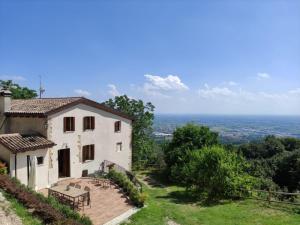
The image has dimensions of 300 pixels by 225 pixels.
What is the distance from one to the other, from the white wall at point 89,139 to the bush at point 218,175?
6.82 meters

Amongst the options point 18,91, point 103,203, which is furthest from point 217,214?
point 18,91

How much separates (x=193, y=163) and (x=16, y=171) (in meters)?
13.2

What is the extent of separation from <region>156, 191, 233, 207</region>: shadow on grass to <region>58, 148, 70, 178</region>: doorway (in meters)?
7.37

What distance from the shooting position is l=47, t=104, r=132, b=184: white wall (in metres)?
23.2

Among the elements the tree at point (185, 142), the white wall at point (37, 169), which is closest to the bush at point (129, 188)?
the white wall at point (37, 169)

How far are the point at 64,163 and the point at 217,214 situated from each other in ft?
37.0

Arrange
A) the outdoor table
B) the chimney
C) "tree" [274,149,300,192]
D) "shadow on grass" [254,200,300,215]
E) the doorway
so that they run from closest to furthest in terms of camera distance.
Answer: the outdoor table
"shadow on grass" [254,200,300,215]
the chimney
the doorway
"tree" [274,149,300,192]

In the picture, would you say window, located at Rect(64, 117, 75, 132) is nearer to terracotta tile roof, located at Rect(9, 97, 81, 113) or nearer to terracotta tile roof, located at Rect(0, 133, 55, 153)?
terracotta tile roof, located at Rect(9, 97, 81, 113)

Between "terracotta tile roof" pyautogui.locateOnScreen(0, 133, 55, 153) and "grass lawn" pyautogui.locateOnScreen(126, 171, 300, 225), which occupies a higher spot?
"terracotta tile roof" pyautogui.locateOnScreen(0, 133, 55, 153)

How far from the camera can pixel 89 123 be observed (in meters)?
26.4

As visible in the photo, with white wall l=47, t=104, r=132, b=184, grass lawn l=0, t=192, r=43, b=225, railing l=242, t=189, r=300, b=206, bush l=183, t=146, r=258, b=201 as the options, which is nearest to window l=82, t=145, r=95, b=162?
white wall l=47, t=104, r=132, b=184

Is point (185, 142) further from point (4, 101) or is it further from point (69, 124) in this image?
point (4, 101)

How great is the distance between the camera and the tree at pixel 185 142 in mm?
35438

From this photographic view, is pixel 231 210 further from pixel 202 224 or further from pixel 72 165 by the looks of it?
pixel 72 165
